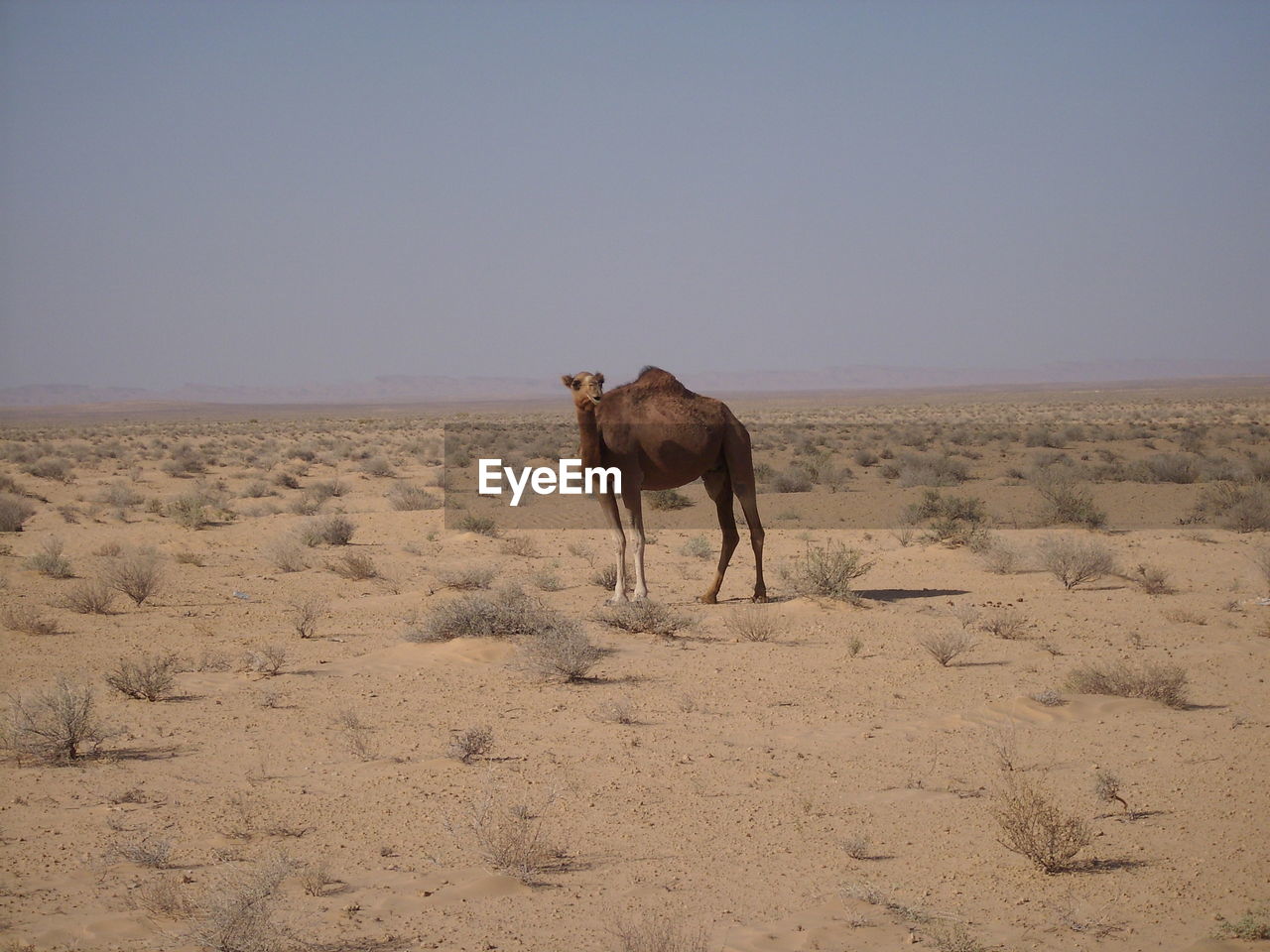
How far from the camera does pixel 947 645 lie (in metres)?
8.86

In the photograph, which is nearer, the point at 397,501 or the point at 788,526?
the point at 788,526

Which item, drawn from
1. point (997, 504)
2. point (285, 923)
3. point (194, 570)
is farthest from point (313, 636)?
point (997, 504)

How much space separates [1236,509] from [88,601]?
1663cm

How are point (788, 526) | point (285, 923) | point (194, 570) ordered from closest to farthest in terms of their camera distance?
point (285, 923) → point (194, 570) → point (788, 526)

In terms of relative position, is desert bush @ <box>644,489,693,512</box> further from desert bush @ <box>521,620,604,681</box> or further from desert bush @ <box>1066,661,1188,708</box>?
desert bush @ <box>1066,661,1188,708</box>

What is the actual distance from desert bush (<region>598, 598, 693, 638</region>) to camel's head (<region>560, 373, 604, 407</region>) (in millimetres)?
2364

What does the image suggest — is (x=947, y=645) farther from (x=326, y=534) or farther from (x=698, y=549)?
(x=326, y=534)

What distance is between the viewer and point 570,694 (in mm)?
8203

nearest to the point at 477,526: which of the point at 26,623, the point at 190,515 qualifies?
the point at 190,515

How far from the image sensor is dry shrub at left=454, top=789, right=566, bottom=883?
5.02 m

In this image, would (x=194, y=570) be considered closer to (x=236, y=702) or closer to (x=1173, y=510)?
(x=236, y=702)

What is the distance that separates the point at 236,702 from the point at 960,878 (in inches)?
216

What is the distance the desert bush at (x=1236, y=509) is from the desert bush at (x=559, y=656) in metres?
12.5

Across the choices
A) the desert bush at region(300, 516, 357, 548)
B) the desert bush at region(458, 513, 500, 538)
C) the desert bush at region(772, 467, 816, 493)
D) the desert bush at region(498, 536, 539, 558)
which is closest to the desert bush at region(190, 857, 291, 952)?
the desert bush at region(498, 536, 539, 558)
